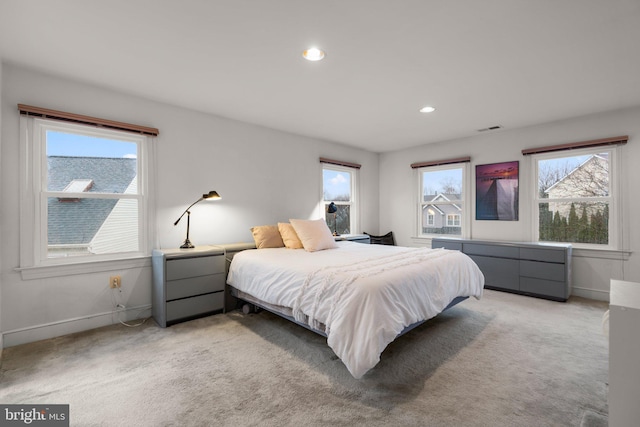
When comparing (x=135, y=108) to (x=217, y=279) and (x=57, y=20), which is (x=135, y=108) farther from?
(x=217, y=279)

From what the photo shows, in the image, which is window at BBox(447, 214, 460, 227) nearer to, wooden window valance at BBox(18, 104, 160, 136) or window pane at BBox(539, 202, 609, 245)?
window pane at BBox(539, 202, 609, 245)

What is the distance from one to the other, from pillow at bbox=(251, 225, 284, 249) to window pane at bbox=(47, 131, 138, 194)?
146cm

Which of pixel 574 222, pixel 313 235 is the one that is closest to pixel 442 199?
pixel 574 222

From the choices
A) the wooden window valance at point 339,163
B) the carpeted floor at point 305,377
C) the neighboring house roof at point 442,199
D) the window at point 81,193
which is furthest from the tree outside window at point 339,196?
the window at point 81,193

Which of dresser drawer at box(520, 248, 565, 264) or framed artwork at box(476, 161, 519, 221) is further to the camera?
framed artwork at box(476, 161, 519, 221)

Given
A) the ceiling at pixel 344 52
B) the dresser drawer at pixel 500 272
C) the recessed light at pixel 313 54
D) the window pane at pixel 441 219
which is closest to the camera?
the ceiling at pixel 344 52

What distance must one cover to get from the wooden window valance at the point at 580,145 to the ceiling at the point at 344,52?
15.8 inches

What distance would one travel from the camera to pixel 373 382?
6.69ft

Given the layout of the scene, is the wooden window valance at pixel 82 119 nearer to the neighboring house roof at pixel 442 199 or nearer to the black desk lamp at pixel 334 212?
the black desk lamp at pixel 334 212

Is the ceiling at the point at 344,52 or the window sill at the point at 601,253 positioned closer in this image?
the ceiling at the point at 344,52

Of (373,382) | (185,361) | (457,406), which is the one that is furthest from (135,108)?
(457,406)

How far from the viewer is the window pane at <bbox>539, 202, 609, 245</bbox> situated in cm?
396

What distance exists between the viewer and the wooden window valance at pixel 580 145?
3715 millimetres

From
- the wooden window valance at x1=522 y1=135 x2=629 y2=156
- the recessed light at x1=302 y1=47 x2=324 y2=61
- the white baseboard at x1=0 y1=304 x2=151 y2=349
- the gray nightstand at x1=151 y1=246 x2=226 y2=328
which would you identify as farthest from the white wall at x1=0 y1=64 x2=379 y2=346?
the wooden window valance at x1=522 y1=135 x2=629 y2=156
